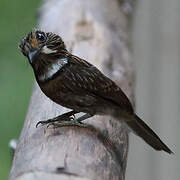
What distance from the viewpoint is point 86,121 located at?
13.1 ft

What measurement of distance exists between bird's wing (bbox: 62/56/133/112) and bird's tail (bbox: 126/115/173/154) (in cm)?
9

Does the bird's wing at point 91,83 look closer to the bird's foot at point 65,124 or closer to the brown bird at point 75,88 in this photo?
the brown bird at point 75,88

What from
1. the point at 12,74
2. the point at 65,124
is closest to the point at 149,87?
the point at 12,74

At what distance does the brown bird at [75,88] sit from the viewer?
3.81 meters

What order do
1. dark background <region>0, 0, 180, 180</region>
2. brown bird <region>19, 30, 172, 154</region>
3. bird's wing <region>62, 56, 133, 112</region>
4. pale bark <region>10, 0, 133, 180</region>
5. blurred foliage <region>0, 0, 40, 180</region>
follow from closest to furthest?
pale bark <region>10, 0, 133, 180</region>
brown bird <region>19, 30, 172, 154</region>
bird's wing <region>62, 56, 133, 112</region>
blurred foliage <region>0, 0, 40, 180</region>
dark background <region>0, 0, 180, 180</region>

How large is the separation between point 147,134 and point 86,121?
317 mm

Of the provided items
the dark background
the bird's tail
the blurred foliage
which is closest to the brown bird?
the bird's tail

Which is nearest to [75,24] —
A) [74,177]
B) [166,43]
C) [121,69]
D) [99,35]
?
[99,35]

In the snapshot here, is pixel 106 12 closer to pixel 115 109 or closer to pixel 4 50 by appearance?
pixel 115 109

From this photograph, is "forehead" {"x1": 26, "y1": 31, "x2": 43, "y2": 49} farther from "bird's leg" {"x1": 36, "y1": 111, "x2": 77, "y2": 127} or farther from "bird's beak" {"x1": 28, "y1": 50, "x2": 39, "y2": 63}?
"bird's leg" {"x1": 36, "y1": 111, "x2": 77, "y2": 127}

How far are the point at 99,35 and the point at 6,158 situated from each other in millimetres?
2057

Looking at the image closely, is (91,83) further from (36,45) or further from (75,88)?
(36,45)

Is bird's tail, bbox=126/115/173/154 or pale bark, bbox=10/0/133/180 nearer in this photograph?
pale bark, bbox=10/0/133/180

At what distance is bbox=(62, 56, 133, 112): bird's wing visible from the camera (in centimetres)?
391
